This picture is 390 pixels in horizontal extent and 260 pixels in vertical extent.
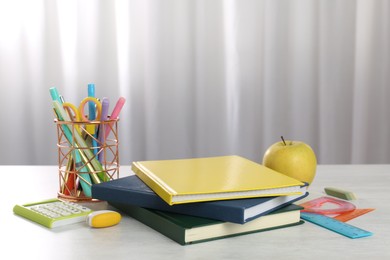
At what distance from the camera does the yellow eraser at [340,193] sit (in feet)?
3.76

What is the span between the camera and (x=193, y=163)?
1.15m

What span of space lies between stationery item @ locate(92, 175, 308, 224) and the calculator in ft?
0.15

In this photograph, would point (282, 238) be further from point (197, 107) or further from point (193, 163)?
point (197, 107)

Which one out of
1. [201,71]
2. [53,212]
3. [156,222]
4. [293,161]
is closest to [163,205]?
[156,222]

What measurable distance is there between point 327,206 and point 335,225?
5.0 inches

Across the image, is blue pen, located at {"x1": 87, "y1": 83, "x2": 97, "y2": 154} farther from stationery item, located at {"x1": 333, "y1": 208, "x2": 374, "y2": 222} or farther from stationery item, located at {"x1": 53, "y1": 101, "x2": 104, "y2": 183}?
stationery item, located at {"x1": 333, "y1": 208, "x2": 374, "y2": 222}

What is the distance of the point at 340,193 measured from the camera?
115cm

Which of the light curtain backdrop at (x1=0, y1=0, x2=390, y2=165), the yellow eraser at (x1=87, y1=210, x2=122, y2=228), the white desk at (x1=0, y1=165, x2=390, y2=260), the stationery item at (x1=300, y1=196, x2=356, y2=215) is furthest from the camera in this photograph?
the light curtain backdrop at (x1=0, y1=0, x2=390, y2=165)

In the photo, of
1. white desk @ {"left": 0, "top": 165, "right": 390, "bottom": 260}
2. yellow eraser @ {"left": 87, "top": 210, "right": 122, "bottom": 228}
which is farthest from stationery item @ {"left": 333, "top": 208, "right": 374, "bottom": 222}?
yellow eraser @ {"left": 87, "top": 210, "right": 122, "bottom": 228}

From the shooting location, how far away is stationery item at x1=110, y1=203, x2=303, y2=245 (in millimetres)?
877

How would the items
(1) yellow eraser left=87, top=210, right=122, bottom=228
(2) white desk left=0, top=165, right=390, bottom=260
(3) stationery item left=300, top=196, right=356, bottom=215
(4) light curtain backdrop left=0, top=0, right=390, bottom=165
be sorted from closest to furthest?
(2) white desk left=0, top=165, right=390, bottom=260 → (1) yellow eraser left=87, top=210, right=122, bottom=228 → (3) stationery item left=300, top=196, right=356, bottom=215 → (4) light curtain backdrop left=0, top=0, right=390, bottom=165

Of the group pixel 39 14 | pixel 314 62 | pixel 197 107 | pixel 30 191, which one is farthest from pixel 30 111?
pixel 30 191

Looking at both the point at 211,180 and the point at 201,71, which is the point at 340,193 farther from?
the point at 201,71

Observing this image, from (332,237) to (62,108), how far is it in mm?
529
